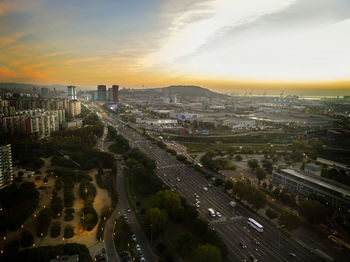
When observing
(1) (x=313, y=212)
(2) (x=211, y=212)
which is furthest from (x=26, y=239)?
(1) (x=313, y=212)

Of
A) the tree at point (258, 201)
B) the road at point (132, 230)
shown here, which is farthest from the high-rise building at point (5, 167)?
the tree at point (258, 201)

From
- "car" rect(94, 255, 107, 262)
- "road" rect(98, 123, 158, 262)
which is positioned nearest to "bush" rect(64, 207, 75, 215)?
"road" rect(98, 123, 158, 262)

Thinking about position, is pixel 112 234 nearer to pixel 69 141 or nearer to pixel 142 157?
pixel 142 157

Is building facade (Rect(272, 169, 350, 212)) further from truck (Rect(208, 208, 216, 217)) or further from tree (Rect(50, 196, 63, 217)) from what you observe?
tree (Rect(50, 196, 63, 217))

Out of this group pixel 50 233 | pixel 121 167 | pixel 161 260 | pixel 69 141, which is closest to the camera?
pixel 161 260

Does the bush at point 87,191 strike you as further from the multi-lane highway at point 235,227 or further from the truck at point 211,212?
the truck at point 211,212

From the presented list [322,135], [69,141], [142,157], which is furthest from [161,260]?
[69,141]

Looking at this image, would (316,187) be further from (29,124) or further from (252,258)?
(29,124)
